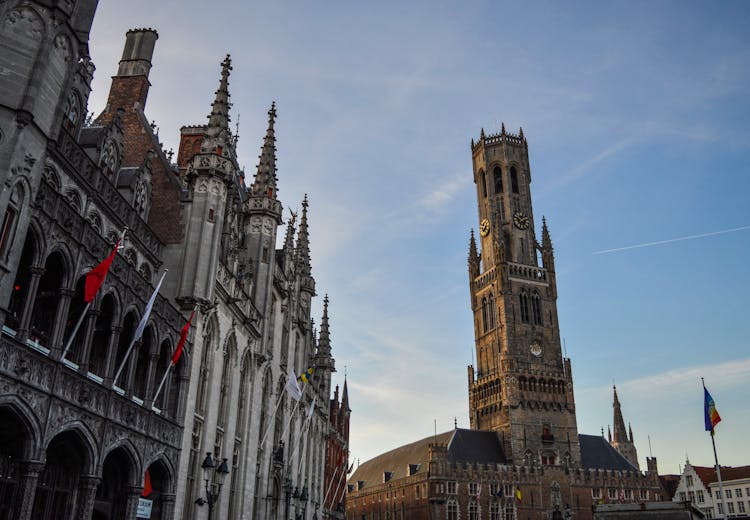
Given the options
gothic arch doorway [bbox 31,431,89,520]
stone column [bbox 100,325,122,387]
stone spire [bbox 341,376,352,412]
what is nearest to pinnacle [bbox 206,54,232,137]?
stone column [bbox 100,325,122,387]

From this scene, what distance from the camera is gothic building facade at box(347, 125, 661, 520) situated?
10150 centimetres

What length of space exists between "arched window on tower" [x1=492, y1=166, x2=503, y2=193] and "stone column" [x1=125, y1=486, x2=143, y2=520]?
4330 inches

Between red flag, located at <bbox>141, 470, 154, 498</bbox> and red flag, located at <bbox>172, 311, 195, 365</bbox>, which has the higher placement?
red flag, located at <bbox>172, 311, 195, 365</bbox>

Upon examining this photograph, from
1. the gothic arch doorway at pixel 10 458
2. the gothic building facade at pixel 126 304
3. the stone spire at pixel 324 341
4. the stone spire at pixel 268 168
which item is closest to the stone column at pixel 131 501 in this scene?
the gothic building facade at pixel 126 304

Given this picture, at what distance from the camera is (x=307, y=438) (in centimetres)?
5788

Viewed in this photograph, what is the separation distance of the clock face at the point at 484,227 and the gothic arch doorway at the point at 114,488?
105561 mm

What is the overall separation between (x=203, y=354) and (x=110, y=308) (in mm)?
8722

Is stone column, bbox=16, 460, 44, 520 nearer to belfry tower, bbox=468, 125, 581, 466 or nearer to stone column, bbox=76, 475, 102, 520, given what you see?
stone column, bbox=76, 475, 102, 520

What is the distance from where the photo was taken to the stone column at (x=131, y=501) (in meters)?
24.2

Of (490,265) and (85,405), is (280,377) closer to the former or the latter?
(85,405)

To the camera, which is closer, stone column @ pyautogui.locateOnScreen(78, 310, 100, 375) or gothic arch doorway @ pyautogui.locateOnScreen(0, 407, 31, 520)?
gothic arch doorway @ pyautogui.locateOnScreen(0, 407, 31, 520)

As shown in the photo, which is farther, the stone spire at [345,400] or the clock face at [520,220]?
the clock face at [520,220]

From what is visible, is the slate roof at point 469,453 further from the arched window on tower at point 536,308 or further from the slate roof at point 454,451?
the arched window on tower at point 536,308

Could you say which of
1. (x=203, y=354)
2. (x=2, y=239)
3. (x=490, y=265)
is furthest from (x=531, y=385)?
(x=2, y=239)
